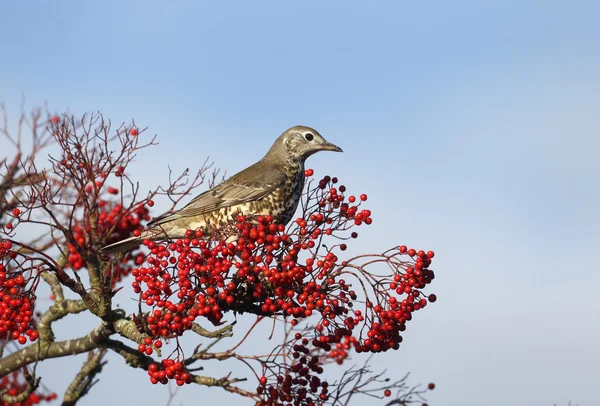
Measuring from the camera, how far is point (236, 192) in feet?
30.5

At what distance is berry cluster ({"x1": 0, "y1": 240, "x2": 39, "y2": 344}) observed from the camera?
20.1 feet

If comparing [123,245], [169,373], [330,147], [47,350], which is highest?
[330,147]

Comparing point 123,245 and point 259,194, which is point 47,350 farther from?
point 259,194

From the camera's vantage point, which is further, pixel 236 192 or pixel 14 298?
pixel 236 192

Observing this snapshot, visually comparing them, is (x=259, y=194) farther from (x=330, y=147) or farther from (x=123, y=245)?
(x=123, y=245)

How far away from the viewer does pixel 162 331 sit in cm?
597

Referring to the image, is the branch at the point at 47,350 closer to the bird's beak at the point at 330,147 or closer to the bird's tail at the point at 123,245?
the bird's tail at the point at 123,245

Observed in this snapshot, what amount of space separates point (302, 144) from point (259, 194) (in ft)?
4.09

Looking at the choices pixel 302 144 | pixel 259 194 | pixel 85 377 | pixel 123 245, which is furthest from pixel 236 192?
pixel 85 377

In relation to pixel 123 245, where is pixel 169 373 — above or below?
below

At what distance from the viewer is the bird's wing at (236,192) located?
29.7ft

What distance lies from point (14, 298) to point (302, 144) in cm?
479

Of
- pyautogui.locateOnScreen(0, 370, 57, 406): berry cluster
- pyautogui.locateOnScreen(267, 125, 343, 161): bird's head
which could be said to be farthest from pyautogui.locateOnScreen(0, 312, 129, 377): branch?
pyautogui.locateOnScreen(267, 125, 343, 161): bird's head

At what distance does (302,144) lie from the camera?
32.5ft
